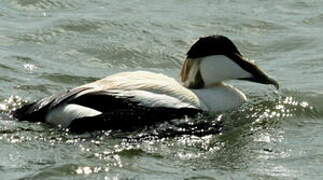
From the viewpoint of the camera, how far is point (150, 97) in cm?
943

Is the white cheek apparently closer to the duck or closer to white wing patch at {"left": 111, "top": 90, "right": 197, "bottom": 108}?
the duck

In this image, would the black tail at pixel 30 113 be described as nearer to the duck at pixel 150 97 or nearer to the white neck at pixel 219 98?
the duck at pixel 150 97

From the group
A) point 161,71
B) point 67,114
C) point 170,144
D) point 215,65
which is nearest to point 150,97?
point 170,144

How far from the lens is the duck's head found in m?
10.1

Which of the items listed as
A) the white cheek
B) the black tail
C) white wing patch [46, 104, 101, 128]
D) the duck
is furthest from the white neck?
the black tail

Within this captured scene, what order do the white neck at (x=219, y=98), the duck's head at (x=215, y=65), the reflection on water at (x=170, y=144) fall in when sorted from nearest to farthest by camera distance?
1. the reflection on water at (x=170, y=144)
2. the white neck at (x=219, y=98)
3. the duck's head at (x=215, y=65)

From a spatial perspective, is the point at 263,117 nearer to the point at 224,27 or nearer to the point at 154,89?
the point at 154,89

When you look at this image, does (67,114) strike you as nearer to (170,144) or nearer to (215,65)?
(170,144)

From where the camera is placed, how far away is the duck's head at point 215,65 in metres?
10.1

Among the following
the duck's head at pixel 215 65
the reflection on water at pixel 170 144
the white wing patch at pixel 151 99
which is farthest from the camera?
the duck's head at pixel 215 65

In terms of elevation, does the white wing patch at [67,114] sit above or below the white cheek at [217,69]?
A: below

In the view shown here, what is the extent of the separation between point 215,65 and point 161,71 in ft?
7.92

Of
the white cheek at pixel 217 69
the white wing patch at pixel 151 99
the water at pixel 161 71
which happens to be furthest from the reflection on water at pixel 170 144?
the white cheek at pixel 217 69

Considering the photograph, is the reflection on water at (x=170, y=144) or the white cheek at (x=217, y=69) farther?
the white cheek at (x=217, y=69)
